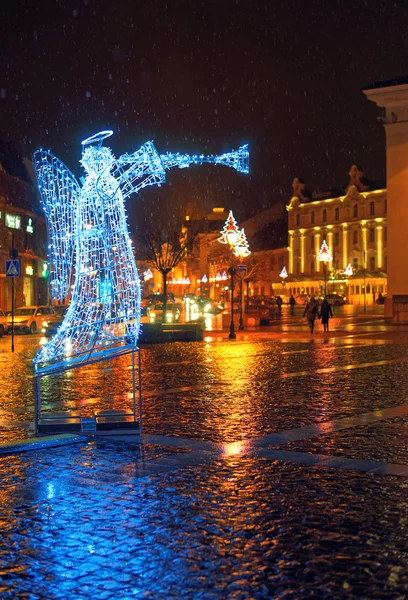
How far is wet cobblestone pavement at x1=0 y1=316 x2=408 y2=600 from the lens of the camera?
4.89m

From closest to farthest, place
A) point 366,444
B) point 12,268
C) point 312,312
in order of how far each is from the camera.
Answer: point 366,444, point 12,268, point 312,312

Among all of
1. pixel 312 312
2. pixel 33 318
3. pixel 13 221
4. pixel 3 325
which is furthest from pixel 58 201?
pixel 13 221

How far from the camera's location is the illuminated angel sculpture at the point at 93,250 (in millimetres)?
11688

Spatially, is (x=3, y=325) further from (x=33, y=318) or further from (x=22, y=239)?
(x=22, y=239)

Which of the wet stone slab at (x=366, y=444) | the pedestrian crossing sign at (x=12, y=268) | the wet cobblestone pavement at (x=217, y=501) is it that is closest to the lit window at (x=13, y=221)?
the pedestrian crossing sign at (x=12, y=268)

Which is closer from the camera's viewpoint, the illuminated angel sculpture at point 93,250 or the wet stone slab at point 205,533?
the wet stone slab at point 205,533

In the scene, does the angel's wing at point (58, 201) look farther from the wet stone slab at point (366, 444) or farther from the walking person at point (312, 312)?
the walking person at point (312, 312)

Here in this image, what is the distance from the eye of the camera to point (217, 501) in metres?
6.75

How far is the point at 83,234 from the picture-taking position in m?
12.1

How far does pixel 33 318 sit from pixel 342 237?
74888mm

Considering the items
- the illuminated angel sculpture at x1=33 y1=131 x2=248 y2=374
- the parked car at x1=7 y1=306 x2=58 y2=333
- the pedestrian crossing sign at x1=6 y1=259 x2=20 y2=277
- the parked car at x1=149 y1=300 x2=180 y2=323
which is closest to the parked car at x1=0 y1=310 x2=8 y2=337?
the parked car at x1=7 y1=306 x2=58 y2=333

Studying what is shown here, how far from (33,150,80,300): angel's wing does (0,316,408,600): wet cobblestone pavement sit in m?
2.55

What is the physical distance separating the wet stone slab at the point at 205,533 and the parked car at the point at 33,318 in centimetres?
3410

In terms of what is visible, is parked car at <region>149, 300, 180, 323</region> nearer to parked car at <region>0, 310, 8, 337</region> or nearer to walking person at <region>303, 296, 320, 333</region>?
parked car at <region>0, 310, 8, 337</region>
